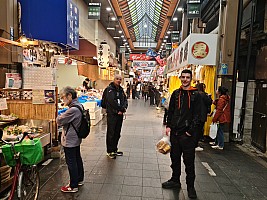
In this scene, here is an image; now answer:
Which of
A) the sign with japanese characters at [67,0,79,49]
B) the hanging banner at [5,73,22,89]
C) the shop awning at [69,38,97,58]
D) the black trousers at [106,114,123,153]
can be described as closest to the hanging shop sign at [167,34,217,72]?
the black trousers at [106,114,123,153]

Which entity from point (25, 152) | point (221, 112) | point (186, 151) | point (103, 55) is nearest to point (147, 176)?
point (186, 151)

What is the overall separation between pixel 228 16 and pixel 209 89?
2312 mm

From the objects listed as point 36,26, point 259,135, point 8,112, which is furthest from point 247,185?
point 36,26

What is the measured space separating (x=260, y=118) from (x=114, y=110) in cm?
429

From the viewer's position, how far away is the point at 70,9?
558cm

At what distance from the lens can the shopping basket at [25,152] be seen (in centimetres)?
289

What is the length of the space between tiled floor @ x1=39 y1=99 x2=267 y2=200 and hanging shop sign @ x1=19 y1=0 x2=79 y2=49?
2914 mm

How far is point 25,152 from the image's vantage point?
2.94 meters

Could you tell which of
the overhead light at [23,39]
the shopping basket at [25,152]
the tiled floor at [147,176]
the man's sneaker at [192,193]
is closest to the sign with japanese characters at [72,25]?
the overhead light at [23,39]

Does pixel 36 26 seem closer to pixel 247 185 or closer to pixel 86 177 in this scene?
pixel 86 177

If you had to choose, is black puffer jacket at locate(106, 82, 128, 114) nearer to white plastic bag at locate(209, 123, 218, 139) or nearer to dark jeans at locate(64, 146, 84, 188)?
dark jeans at locate(64, 146, 84, 188)

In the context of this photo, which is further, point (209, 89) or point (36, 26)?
point (209, 89)

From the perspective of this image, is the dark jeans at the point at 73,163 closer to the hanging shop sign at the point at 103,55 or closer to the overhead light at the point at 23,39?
the overhead light at the point at 23,39

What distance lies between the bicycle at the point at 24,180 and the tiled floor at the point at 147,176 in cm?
20
